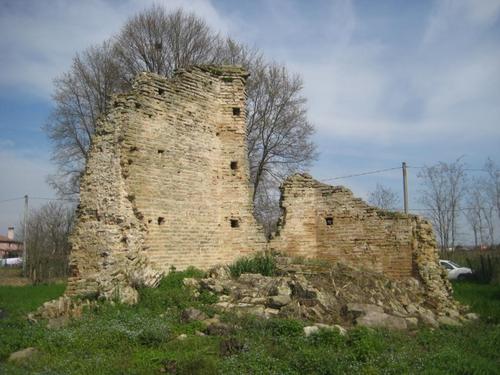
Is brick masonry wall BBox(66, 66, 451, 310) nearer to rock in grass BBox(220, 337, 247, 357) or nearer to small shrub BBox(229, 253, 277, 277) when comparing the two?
small shrub BBox(229, 253, 277, 277)

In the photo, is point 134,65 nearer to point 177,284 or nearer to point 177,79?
point 177,79

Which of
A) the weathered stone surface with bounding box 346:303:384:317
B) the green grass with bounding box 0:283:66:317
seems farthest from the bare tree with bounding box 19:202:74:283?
the weathered stone surface with bounding box 346:303:384:317

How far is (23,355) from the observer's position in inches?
274

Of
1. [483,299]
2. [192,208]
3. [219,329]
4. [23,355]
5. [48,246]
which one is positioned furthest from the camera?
[48,246]

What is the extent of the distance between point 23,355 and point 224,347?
9.43ft

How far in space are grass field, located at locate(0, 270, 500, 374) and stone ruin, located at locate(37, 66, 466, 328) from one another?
4.70 ft

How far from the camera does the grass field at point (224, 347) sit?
21.0 feet

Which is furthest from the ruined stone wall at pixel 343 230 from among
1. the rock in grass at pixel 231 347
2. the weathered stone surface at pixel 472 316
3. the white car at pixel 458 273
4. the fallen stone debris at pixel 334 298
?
the white car at pixel 458 273

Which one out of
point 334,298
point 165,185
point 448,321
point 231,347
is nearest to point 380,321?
point 334,298

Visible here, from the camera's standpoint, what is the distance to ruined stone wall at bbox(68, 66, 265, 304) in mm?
10039

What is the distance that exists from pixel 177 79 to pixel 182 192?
9.18 ft

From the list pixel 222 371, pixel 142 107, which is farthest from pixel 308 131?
pixel 222 371

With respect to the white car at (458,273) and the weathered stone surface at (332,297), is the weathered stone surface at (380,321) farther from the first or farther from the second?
the white car at (458,273)

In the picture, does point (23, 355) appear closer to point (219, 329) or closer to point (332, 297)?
point (219, 329)
